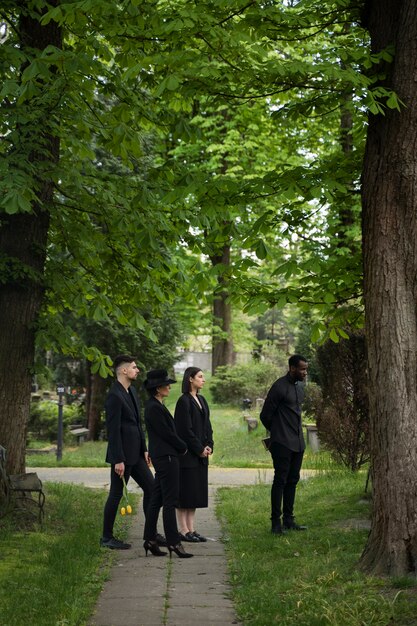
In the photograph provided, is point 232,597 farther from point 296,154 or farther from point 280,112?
point 296,154

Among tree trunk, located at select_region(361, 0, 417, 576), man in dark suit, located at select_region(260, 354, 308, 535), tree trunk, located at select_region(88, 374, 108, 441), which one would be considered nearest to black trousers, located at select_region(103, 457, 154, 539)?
man in dark suit, located at select_region(260, 354, 308, 535)

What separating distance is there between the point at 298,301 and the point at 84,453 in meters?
14.1

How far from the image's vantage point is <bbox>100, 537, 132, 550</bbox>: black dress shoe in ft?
32.8

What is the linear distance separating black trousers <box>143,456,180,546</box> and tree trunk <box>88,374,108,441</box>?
16498mm

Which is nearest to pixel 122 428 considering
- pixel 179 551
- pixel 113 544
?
pixel 113 544

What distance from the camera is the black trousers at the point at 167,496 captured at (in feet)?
31.0

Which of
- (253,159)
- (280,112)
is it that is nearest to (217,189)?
(280,112)

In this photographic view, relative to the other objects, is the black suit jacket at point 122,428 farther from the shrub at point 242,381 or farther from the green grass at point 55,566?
the shrub at point 242,381

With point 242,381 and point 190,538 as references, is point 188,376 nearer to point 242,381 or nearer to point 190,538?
point 190,538

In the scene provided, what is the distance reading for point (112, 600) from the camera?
25.0 feet

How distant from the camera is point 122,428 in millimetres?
10102

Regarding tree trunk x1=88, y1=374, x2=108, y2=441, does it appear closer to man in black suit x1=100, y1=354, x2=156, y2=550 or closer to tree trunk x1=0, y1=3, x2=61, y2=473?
tree trunk x1=0, y1=3, x2=61, y2=473

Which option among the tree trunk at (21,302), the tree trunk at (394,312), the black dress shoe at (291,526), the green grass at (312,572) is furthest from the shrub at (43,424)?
the tree trunk at (394,312)

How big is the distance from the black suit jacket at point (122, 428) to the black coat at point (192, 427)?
1.49 ft
